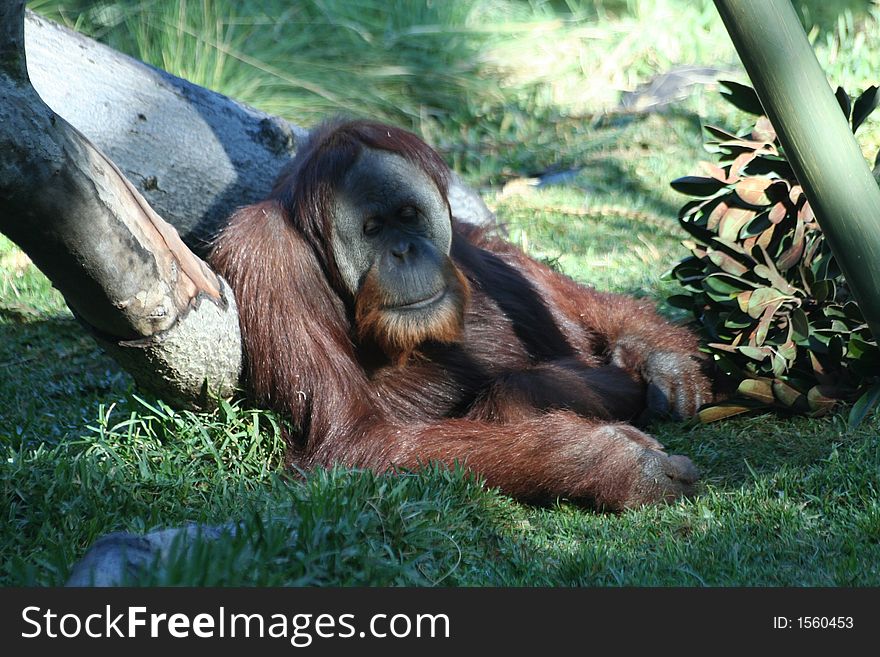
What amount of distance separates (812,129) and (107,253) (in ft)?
6.11

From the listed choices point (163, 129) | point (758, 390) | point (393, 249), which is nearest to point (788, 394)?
point (758, 390)

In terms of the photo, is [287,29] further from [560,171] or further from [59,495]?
[59,495]

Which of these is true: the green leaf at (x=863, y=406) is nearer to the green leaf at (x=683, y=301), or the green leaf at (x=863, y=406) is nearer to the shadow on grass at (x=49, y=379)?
the green leaf at (x=683, y=301)

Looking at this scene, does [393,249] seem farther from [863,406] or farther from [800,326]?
[863,406]

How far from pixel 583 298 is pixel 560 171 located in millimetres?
3087

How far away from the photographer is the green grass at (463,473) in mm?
2580

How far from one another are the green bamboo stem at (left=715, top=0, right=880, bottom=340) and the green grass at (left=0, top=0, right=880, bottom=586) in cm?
85

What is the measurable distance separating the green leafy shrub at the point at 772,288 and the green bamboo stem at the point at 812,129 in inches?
48.5

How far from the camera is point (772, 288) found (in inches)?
142

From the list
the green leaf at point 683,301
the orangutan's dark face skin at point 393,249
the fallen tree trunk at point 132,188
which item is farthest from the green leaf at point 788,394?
the fallen tree trunk at point 132,188

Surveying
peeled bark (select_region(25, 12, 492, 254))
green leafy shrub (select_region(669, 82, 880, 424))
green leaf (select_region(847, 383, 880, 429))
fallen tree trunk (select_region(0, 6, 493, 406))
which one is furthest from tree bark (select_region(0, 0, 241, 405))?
green leaf (select_region(847, 383, 880, 429))

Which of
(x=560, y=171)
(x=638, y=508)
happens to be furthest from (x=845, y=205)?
(x=560, y=171)

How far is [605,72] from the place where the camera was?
9203 mm

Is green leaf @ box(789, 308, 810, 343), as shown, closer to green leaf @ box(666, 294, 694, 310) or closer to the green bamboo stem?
green leaf @ box(666, 294, 694, 310)
